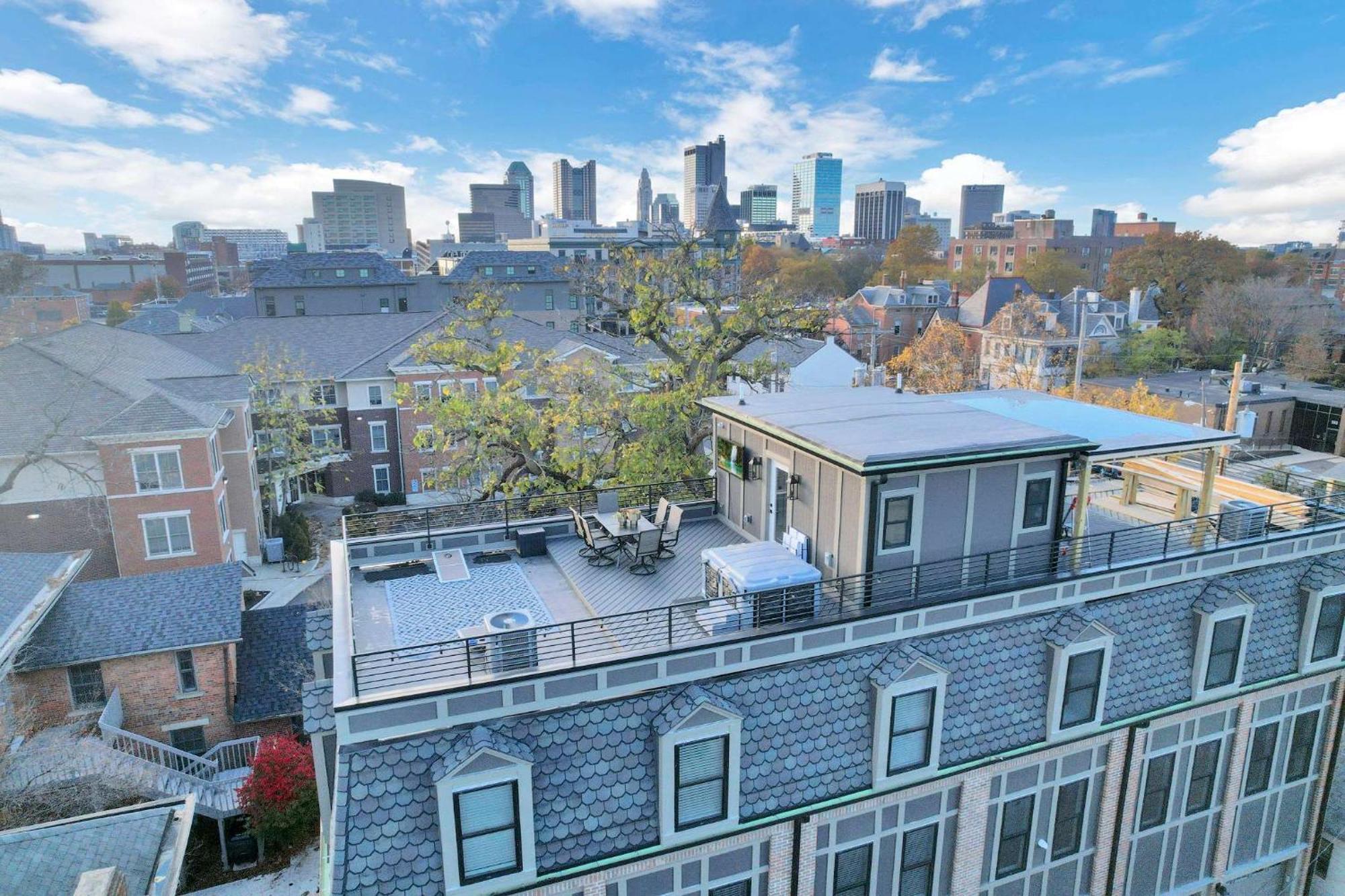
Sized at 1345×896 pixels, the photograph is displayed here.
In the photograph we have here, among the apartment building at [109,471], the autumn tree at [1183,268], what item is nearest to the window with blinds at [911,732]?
the apartment building at [109,471]

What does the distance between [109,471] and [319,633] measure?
22685mm

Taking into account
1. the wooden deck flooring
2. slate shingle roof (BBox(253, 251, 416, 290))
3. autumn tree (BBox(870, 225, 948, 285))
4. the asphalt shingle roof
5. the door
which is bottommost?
the asphalt shingle roof

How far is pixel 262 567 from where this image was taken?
114 ft

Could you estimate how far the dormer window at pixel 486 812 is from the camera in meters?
8.63

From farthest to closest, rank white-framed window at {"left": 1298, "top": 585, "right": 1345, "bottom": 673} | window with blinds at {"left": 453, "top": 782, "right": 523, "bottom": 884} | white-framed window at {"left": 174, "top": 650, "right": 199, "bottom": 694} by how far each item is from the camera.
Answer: white-framed window at {"left": 174, "top": 650, "right": 199, "bottom": 694}, white-framed window at {"left": 1298, "top": 585, "right": 1345, "bottom": 673}, window with blinds at {"left": 453, "top": 782, "right": 523, "bottom": 884}

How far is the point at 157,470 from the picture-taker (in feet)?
94.8

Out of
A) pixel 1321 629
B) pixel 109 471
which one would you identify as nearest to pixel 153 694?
pixel 109 471

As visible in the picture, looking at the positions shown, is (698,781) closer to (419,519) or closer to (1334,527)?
(419,519)

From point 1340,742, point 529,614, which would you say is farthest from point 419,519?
point 1340,742

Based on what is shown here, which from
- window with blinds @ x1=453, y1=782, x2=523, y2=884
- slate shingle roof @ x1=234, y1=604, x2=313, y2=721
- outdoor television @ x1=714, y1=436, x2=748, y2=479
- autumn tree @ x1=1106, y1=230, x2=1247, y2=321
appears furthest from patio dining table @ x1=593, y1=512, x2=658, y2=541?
autumn tree @ x1=1106, y1=230, x2=1247, y2=321

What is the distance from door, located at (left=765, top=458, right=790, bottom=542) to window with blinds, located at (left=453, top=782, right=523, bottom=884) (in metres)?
6.53

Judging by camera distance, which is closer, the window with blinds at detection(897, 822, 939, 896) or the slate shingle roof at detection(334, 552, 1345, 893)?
the slate shingle roof at detection(334, 552, 1345, 893)

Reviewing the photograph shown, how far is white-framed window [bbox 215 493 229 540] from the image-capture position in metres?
30.6

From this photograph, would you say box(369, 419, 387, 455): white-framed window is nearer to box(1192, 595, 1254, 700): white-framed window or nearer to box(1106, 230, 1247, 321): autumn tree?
box(1192, 595, 1254, 700): white-framed window
